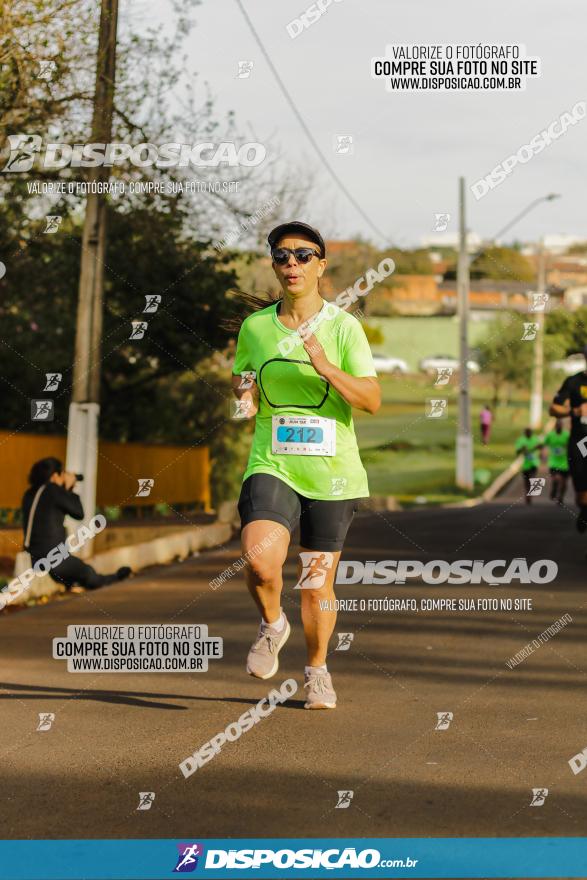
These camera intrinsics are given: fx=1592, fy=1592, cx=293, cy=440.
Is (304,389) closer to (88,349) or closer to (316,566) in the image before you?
(316,566)

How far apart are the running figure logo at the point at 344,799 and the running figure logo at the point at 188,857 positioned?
0.70 metres

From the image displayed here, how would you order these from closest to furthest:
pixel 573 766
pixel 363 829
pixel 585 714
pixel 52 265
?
pixel 363 829 < pixel 573 766 < pixel 585 714 < pixel 52 265

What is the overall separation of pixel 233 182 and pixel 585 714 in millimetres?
11609

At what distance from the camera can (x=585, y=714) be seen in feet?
24.0

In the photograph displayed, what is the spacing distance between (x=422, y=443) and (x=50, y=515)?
158 feet

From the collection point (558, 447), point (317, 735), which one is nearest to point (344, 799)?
point (317, 735)

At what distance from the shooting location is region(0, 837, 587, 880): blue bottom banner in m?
4.55

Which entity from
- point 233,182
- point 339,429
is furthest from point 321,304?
point 233,182

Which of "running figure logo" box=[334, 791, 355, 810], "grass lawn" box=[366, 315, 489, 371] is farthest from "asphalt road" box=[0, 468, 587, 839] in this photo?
"grass lawn" box=[366, 315, 489, 371]

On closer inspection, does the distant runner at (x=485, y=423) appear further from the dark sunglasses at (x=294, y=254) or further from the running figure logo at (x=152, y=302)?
the dark sunglasses at (x=294, y=254)

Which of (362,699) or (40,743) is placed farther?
(362,699)

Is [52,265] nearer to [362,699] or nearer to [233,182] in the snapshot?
[233,182]

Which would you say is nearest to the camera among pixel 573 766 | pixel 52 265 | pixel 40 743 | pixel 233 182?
pixel 573 766

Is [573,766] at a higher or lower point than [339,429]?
lower
